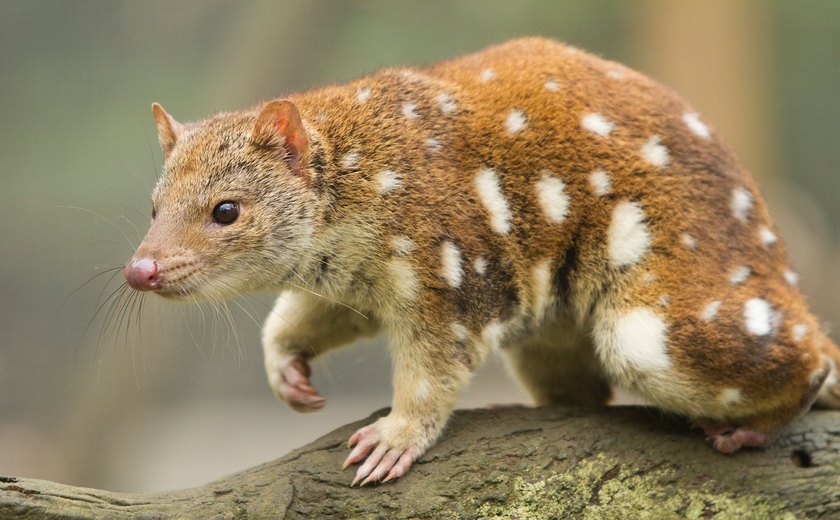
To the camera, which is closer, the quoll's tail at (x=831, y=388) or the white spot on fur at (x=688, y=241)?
the white spot on fur at (x=688, y=241)

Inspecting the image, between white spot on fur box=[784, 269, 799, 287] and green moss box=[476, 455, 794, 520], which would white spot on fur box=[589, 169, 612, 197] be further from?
green moss box=[476, 455, 794, 520]

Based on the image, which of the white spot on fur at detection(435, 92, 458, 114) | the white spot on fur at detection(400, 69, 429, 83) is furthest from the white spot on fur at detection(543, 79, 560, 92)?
the white spot on fur at detection(400, 69, 429, 83)

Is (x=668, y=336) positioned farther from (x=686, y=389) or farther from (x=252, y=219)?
(x=252, y=219)

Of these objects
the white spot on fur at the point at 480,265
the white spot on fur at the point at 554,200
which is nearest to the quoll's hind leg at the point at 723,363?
the white spot on fur at the point at 554,200

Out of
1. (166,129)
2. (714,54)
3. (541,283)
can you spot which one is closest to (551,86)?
(541,283)

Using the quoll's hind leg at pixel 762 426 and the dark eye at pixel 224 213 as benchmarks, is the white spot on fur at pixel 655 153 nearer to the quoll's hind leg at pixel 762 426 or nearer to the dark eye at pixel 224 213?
the quoll's hind leg at pixel 762 426

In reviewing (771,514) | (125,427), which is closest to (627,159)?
(771,514)
